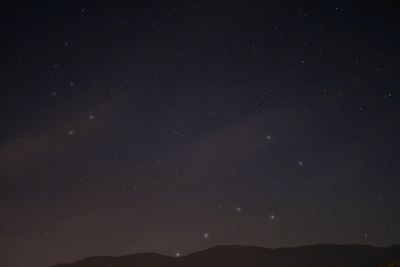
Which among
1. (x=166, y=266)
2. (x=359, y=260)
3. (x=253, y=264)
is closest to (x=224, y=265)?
(x=253, y=264)

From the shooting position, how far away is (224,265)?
198 metres

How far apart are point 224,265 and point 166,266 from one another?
3186cm

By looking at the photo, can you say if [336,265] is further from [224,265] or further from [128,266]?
[128,266]

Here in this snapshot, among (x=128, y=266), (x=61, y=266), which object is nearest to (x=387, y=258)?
(x=128, y=266)

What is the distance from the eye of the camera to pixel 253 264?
19688cm

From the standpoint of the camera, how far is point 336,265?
182 metres

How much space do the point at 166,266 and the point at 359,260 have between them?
102 m

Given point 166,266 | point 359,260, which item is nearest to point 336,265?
point 359,260

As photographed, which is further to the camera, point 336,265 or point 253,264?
point 253,264

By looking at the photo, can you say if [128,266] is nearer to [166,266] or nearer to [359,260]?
[166,266]

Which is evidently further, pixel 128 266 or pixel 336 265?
pixel 128 266

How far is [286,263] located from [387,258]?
52225mm

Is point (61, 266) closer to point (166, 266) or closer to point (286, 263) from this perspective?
point (166, 266)

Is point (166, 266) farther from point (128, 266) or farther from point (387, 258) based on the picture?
point (387, 258)
